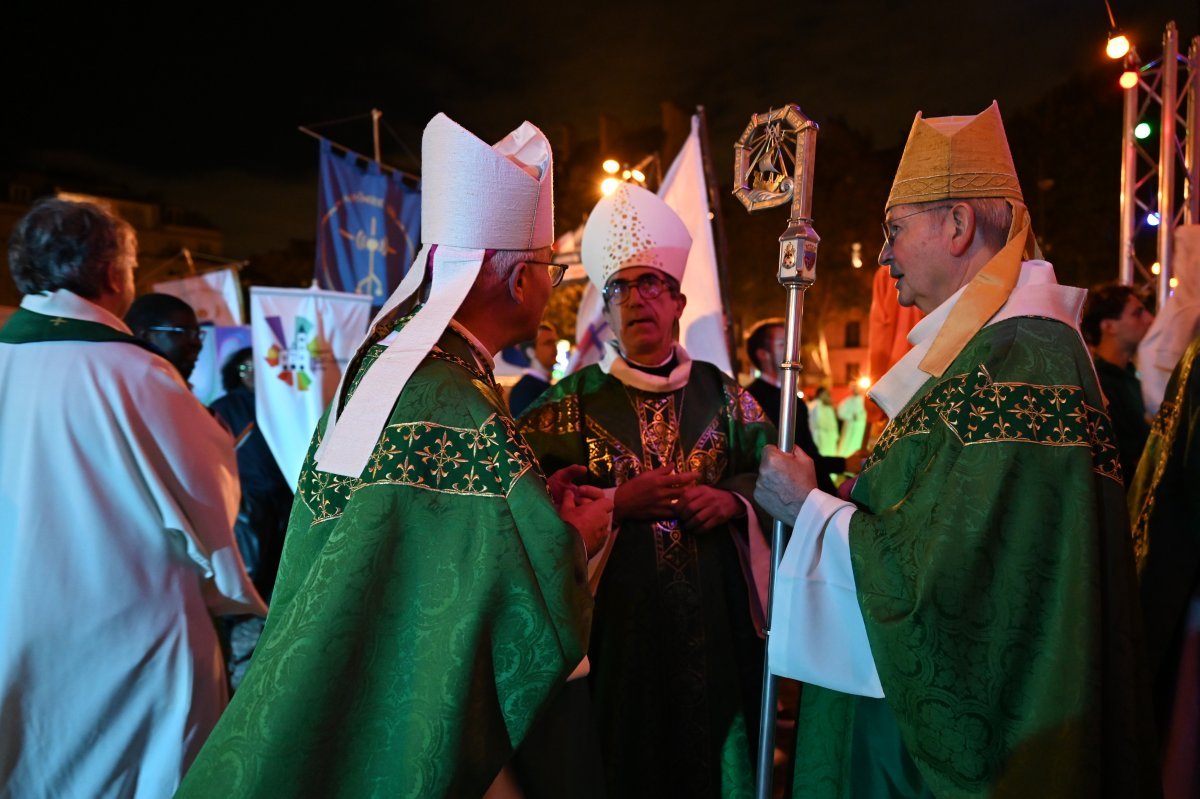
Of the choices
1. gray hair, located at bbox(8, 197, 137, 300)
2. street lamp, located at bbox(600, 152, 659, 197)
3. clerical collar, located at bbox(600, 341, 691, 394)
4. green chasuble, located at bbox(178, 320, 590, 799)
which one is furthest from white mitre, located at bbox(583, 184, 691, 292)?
street lamp, located at bbox(600, 152, 659, 197)

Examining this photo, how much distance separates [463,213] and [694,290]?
12.3 feet

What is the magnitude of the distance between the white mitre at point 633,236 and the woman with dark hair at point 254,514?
312 cm

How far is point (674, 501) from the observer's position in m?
2.94

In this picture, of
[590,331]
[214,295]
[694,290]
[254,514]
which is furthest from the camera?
[214,295]

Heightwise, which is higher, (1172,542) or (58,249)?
(58,249)

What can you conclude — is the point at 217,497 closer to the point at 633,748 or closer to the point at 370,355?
the point at 370,355

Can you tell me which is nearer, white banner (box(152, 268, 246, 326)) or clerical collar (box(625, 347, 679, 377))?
clerical collar (box(625, 347, 679, 377))

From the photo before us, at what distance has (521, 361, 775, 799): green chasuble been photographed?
2.90 m

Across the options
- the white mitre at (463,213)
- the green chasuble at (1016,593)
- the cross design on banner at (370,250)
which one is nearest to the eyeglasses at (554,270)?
the white mitre at (463,213)

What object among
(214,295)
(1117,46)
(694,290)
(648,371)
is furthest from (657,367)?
(214,295)

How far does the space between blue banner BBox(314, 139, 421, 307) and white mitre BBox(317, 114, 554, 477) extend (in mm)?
6968

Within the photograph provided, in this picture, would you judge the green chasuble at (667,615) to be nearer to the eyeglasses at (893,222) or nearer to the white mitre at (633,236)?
the white mitre at (633,236)

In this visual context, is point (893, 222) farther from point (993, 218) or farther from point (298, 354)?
point (298, 354)

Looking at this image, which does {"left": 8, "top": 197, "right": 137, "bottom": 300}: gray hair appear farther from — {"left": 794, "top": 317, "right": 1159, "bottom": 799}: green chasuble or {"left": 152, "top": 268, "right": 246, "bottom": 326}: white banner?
{"left": 152, "top": 268, "right": 246, "bottom": 326}: white banner
